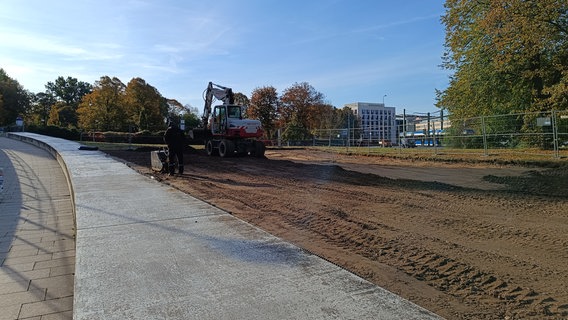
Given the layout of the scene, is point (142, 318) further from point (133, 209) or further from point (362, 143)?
point (362, 143)

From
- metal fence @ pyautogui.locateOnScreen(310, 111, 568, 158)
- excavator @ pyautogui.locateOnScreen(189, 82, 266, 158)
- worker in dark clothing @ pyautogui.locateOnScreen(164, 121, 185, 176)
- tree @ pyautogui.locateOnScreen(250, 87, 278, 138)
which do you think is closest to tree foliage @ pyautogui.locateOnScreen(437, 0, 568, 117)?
metal fence @ pyautogui.locateOnScreen(310, 111, 568, 158)

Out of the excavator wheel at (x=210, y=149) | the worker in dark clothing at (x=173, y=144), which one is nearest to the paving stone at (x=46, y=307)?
the worker in dark clothing at (x=173, y=144)

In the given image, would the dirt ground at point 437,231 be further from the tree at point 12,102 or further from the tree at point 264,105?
the tree at point 12,102

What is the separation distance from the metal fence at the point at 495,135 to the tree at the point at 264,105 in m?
40.6

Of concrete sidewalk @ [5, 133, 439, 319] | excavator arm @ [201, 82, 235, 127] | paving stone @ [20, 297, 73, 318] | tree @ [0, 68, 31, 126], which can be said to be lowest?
paving stone @ [20, 297, 73, 318]

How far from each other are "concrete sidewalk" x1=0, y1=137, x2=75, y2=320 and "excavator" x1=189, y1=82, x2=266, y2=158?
12.0m

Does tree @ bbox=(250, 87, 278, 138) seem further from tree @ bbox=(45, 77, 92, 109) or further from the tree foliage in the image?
tree @ bbox=(45, 77, 92, 109)

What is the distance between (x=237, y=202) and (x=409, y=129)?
22130 mm

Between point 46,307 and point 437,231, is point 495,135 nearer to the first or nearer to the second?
point 437,231

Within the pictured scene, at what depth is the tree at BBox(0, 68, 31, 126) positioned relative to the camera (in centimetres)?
7481

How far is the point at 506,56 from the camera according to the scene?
66.2ft

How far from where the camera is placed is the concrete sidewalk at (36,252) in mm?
3889

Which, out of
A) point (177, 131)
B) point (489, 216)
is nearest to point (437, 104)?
point (177, 131)

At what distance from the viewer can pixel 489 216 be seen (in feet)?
24.1
